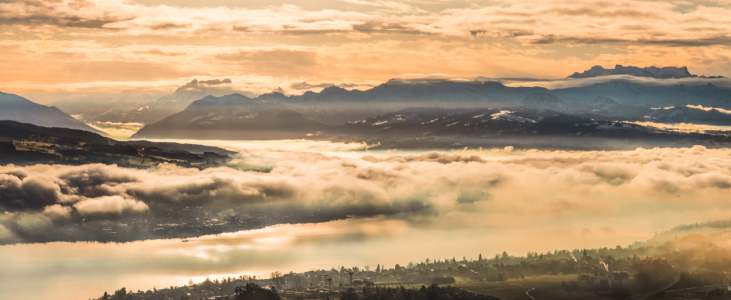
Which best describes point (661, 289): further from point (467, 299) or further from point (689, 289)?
point (467, 299)

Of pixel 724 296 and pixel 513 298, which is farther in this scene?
pixel 513 298

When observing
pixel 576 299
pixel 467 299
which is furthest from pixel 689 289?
pixel 467 299

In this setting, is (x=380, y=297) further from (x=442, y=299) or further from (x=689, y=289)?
(x=689, y=289)

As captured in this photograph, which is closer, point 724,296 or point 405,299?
A: point 724,296

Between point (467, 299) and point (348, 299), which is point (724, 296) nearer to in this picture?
point (467, 299)

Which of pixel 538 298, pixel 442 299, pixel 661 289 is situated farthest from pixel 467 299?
pixel 661 289

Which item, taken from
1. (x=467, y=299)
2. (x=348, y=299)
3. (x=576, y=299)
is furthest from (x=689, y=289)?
(x=348, y=299)

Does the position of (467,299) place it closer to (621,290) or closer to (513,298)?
(513,298)
